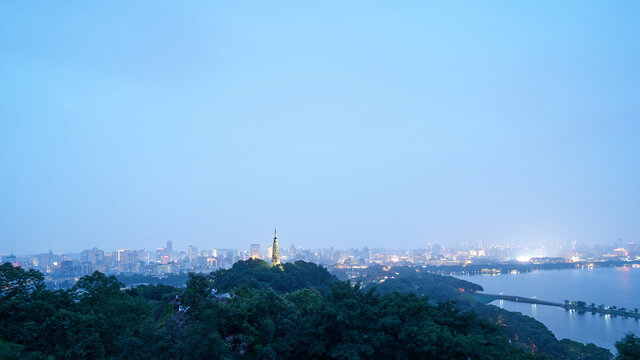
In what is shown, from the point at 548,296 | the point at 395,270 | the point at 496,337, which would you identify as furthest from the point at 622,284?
the point at 496,337

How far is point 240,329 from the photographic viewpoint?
718cm

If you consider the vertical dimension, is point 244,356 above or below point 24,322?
below

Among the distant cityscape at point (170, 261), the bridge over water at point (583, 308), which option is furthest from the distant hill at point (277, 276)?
the bridge over water at point (583, 308)

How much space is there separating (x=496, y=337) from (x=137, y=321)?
747 centimetres

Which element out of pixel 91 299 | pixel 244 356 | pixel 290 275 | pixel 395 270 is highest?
pixel 91 299

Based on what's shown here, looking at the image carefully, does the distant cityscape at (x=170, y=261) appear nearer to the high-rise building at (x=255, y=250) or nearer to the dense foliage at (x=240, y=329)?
the high-rise building at (x=255, y=250)

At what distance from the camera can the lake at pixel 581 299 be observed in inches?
1278

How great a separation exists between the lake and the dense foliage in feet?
74.8

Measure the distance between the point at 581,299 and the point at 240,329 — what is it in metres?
57.1

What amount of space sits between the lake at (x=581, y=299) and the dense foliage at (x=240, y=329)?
22.8 metres

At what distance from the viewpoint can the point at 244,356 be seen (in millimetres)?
6613

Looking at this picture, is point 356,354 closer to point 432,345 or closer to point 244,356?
point 432,345

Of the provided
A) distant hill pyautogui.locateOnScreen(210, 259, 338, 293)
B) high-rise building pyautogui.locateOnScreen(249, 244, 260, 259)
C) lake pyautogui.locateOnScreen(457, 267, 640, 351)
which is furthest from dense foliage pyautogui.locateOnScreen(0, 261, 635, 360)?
high-rise building pyautogui.locateOnScreen(249, 244, 260, 259)

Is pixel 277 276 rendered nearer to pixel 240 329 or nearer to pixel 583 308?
pixel 240 329
